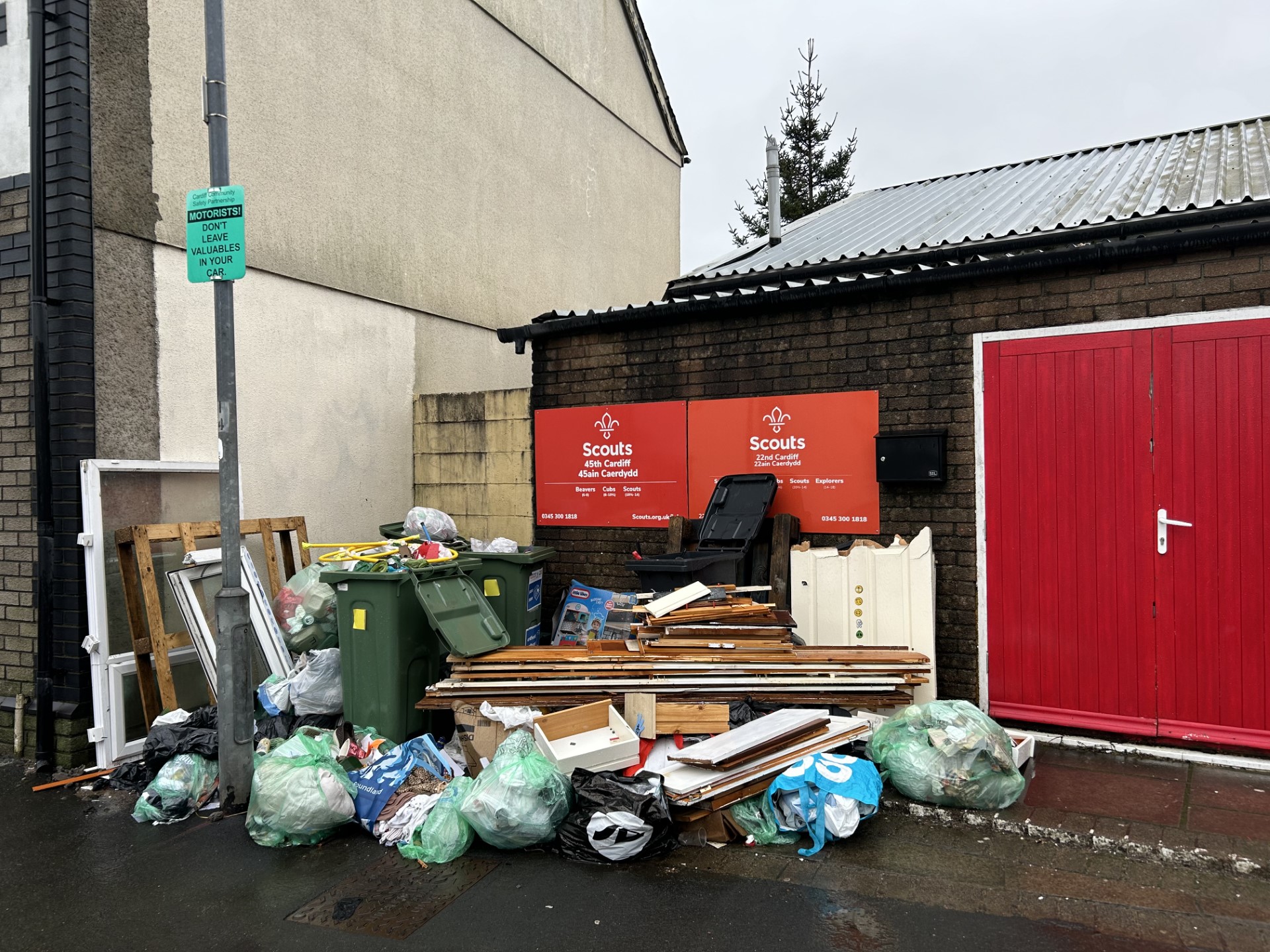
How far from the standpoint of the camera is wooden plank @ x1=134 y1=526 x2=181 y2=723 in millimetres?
5605

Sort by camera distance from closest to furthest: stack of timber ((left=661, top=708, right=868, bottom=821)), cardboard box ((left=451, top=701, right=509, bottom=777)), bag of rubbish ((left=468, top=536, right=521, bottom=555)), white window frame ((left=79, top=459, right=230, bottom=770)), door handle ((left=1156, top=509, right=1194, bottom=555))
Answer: stack of timber ((left=661, top=708, right=868, bottom=821)), cardboard box ((left=451, top=701, right=509, bottom=777)), door handle ((left=1156, top=509, right=1194, bottom=555)), white window frame ((left=79, top=459, right=230, bottom=770)), bag of rubbish ((left=468, top=536, right=521, bottom=555))

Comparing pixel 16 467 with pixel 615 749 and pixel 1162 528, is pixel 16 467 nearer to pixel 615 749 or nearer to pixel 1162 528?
pixel 615 749

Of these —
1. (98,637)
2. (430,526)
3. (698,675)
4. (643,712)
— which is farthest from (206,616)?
(698,675)

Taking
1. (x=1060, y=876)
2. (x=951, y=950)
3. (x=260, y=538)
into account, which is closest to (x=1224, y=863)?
(x=1060, y=876)

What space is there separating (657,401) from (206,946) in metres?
4.69

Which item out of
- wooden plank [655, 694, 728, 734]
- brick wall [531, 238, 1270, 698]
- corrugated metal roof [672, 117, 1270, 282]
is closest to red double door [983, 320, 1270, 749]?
brick wall [531, 238, 1270, 698]

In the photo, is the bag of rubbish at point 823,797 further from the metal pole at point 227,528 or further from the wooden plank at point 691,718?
the metal pole at point 227,528

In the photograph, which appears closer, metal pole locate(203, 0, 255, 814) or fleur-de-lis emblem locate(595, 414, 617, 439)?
metal pole locate(203, 0, 255, 814)

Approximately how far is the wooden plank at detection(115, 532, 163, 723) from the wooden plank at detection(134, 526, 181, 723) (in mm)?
104

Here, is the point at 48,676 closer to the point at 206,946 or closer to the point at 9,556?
the point at 9,556

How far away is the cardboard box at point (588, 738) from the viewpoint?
177 inches

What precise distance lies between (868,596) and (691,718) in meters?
1.64

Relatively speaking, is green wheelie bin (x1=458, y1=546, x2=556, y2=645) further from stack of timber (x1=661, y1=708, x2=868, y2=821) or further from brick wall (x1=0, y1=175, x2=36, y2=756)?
brick wall (x1=0, y1=175, x2=36, y2=756)

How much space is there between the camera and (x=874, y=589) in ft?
19.3
